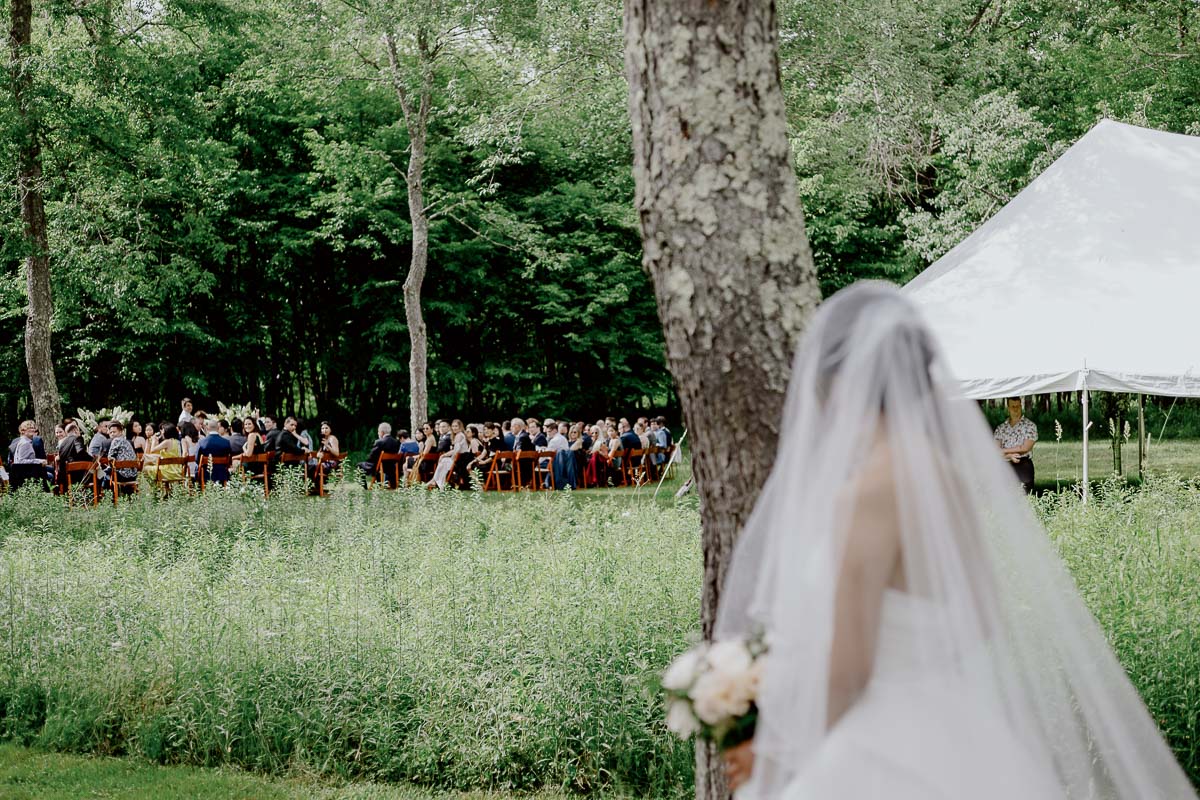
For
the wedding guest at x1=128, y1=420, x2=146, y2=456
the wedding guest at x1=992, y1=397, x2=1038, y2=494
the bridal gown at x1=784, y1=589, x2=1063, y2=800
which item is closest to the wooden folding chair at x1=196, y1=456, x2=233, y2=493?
the wedding guest at x1=128, y1=420, x2=146, y2=456

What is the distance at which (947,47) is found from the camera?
2364 centimetres

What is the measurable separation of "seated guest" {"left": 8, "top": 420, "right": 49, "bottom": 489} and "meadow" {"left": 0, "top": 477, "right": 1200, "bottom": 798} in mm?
7711

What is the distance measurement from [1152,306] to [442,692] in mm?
9199

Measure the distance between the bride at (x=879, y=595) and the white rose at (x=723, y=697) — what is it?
74 mm

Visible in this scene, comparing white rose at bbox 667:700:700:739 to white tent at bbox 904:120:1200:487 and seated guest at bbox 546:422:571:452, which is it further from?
seated guest at bbox 546:422:571:452

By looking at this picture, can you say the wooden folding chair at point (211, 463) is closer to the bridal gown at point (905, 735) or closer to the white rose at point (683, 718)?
the white rose at point (683, 718)

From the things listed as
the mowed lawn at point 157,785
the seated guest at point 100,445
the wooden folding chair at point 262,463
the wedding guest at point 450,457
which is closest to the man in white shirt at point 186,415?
the seated guest at point 100,445

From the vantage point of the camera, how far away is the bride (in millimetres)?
2336

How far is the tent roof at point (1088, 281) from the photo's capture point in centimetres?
1141

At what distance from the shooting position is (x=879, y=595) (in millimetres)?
2297

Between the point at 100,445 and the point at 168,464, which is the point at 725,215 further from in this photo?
the point at 100,445

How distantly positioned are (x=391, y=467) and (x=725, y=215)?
16.3m

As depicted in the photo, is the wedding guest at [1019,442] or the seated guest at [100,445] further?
the seated guest at [100,445]

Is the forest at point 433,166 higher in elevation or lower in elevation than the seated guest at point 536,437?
higher
